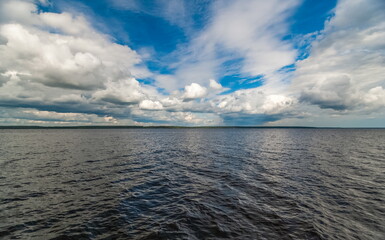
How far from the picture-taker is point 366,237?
37.8 feet

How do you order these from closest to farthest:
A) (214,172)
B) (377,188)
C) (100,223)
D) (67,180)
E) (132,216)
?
(100,223) → (132,216) → (377,188) → (67,180) → (214,172)

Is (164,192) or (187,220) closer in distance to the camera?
(187,220)

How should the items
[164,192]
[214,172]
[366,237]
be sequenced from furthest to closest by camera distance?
[214,172], [164,192], [366,237]

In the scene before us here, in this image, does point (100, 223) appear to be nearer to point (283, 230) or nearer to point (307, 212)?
point (283, 230)

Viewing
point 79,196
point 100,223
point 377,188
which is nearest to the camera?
point 100,223

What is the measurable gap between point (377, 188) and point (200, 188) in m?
22.3

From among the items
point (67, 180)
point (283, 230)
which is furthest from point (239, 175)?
point (67, 180)

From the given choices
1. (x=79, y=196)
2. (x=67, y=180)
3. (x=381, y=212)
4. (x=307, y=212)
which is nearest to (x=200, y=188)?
(x=307, y=212)

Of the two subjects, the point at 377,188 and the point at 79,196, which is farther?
the point at 377,188

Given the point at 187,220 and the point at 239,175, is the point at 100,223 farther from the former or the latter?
the point at 239,175

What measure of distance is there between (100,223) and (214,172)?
18559 mm

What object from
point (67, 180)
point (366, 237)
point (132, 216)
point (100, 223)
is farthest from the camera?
point (67, 180)

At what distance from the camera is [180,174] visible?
88.6 ft

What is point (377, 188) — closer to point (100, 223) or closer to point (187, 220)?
point (187, 220)
